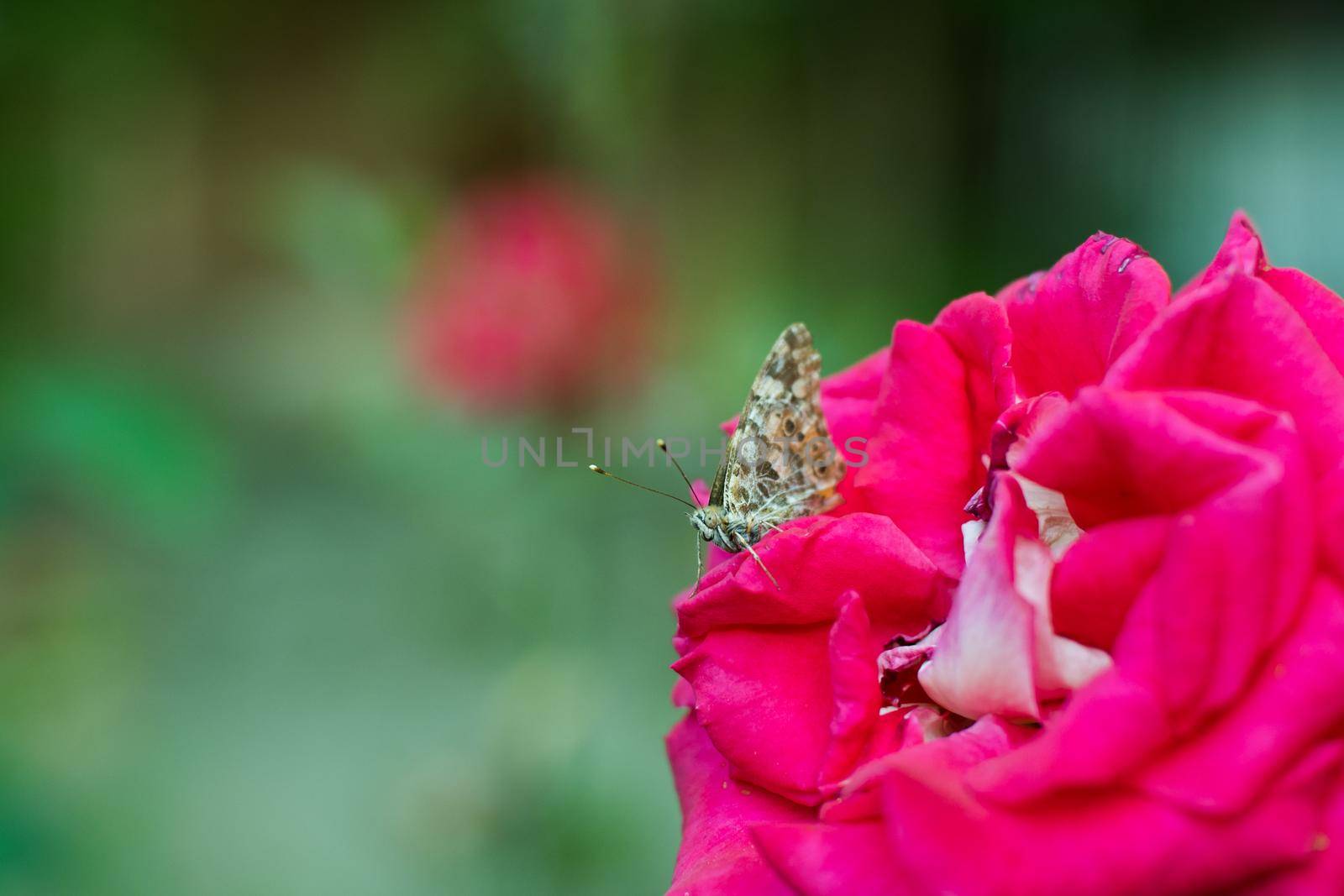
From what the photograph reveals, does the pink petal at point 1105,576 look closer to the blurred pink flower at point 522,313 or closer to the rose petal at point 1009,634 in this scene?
the rose petal at point 1009,634

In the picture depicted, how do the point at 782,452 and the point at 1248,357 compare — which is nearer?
the point at 1248,357

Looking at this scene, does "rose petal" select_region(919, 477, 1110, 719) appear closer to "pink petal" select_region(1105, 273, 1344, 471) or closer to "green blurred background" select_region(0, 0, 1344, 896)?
"pink petal" select_region(1105, 273, 1344, 471)

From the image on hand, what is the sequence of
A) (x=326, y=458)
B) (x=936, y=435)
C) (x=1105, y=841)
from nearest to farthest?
(x=1105, y=841), (x=936, y=435), (x=326, y=458)

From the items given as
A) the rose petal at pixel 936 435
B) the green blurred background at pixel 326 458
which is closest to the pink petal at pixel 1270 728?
the rose petal at pixel 936 435

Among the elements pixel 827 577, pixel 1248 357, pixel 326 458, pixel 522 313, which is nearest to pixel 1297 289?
pixel 1248 357

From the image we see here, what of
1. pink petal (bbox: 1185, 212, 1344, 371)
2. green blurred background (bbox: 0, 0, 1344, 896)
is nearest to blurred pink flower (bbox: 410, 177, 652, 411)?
green blurred background (bbox: 0, 0, 1344, 896)

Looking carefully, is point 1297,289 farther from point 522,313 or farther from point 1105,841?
point 522,313

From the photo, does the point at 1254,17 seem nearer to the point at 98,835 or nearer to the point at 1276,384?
the point at 1276,384
